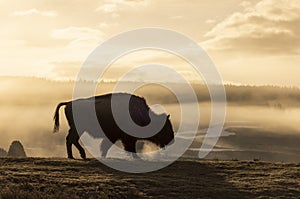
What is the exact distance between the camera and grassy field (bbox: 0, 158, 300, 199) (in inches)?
764

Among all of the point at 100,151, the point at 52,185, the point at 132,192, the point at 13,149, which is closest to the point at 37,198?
the point at 52,185

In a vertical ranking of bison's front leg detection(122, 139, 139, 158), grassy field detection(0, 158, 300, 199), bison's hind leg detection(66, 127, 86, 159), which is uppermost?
bison's hind leg detection(66, 127, 86, 159)

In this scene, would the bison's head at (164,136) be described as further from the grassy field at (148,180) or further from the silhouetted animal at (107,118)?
the grassy field at (148,180)

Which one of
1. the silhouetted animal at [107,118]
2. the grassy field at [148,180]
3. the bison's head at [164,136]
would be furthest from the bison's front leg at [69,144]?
the bison's head at [164,136]

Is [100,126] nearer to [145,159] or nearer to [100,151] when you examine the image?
[100,151]

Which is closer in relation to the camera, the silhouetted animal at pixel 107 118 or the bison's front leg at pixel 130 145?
the bison's front leg at pixel 130 145

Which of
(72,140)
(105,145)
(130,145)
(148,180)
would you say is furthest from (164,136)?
(148,180)

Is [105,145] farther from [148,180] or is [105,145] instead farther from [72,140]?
[148,180]

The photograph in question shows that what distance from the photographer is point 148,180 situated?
68.7 ft

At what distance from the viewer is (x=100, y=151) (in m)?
28.1

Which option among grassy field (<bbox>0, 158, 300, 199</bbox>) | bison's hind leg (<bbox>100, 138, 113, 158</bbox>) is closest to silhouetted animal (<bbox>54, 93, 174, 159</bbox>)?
bison's hind leg (<bbox>100, 138, 113, 158</bbox>)

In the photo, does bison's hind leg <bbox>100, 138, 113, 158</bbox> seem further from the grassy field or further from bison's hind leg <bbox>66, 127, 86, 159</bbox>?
the grassy field

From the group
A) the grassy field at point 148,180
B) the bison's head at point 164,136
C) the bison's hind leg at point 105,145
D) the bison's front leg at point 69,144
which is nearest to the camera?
the grassy field at point 148,180

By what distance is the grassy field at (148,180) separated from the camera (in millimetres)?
19406
